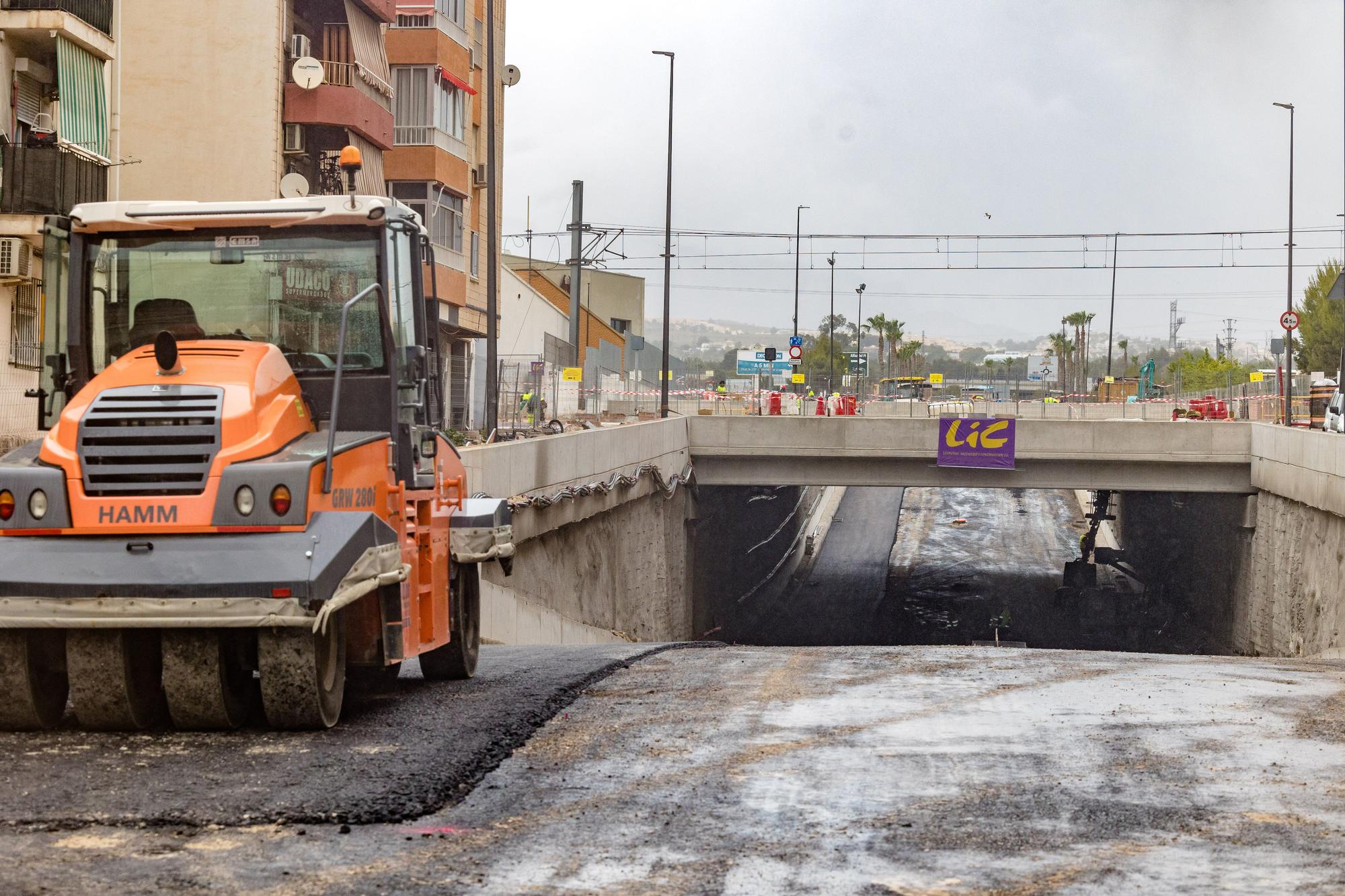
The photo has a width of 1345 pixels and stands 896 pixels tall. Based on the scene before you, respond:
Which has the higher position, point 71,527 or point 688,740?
point 71,527

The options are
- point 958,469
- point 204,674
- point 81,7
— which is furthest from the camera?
point 958,469

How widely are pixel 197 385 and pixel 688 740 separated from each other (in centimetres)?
359

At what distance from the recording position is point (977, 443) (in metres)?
42.0

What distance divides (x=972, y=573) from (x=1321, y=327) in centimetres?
4569

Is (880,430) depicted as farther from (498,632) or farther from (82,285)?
(82,285)

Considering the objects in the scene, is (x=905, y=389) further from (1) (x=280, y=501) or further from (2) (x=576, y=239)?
(1) (x=280, y=501)

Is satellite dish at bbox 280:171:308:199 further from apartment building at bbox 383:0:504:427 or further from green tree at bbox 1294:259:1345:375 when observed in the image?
green tree at bbox 1294:259:1345:375

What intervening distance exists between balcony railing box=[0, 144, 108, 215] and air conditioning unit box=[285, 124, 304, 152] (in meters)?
7.79

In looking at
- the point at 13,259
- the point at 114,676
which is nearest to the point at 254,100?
the point at 13,259

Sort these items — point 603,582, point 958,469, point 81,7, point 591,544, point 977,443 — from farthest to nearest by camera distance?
1. point 958,469
2. point 977,443
3. point 603,582
4. point 591,544
5. point 81,7

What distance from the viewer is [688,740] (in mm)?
9211

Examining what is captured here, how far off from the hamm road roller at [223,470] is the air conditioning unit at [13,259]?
18.4 m

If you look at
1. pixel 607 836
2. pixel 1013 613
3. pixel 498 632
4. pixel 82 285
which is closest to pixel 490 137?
pixel 498 632

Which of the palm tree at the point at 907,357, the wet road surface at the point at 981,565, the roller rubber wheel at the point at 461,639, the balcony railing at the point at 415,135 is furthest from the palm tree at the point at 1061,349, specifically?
the roller rubber wheel at the point at 461,639
